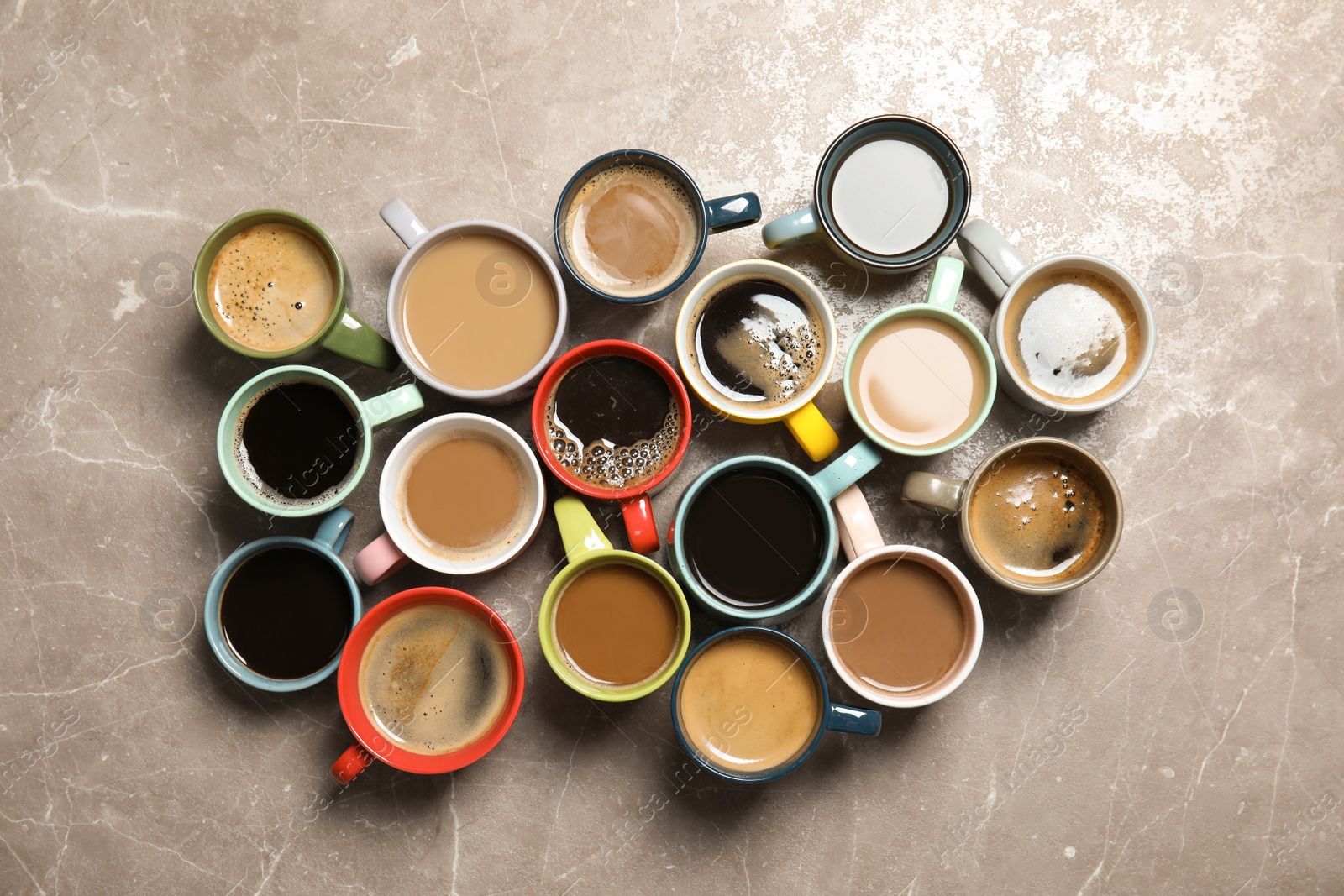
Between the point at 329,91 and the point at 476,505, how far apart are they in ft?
3.93

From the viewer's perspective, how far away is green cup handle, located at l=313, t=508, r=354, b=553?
1895 mm

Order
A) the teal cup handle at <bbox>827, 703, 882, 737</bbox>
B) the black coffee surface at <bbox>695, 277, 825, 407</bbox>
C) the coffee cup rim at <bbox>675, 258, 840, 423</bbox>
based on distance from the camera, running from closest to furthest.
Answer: the teal cup handle at <bbox>827, 703, 882, 737</bbox>, the coffee cup rim at <bbox>675, 258, 840, 423</bbox>, the black coffee surface at <bbox>695, 277, 825, 407</bbox>

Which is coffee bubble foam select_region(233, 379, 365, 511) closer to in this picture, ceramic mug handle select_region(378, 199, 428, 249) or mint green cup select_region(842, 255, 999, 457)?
ceramic mug handle select_region(378, 199, 428, 249)

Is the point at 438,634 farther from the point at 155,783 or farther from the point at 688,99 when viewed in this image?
the point at 688,99

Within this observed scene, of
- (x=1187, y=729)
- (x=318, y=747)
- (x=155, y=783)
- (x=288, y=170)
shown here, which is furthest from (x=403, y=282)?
(x=1187, y=729)

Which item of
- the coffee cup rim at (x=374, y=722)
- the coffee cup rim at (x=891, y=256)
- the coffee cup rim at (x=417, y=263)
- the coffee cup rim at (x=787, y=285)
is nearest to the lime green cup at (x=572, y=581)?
the coffee cup rim at (x=374, y=722)

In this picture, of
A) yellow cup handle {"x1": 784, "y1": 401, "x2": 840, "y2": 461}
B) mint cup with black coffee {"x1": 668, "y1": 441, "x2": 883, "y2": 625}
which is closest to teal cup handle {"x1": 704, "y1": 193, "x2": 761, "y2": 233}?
yellow cup handle {"x1": 784, "y1": 401, "x2": 840, "y2": 461}

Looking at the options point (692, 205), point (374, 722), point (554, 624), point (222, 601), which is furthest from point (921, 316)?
point (222, 601)

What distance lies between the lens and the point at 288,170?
81.3 inches

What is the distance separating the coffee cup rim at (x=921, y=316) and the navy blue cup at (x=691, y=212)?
41 cm

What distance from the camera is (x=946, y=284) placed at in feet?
6.26

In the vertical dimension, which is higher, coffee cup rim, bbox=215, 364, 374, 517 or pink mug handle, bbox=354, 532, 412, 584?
coffee cup rim, bbox=215, 364, 374, 517

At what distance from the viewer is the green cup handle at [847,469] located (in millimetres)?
1854

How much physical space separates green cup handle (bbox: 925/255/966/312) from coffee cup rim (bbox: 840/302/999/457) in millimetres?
20
